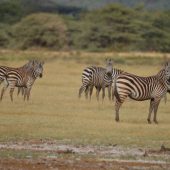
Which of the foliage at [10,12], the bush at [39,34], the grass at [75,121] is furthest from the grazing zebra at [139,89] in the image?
the foliage at [10,12]

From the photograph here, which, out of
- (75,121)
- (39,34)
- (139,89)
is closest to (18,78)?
(139,89)

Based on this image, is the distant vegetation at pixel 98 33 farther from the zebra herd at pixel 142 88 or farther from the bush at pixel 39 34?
the zebra herd at pixel 142 88

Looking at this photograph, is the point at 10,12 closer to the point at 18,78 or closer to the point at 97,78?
the point at 97,78

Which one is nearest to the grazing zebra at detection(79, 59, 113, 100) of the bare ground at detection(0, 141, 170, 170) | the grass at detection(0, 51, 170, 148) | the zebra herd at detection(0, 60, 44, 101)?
the grass at detection(0, 51, 170, 148)

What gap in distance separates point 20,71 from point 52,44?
47.8m

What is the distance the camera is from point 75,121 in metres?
18.7

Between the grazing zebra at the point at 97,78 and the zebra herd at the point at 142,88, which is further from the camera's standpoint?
the grazing zebra at the point at 97,78

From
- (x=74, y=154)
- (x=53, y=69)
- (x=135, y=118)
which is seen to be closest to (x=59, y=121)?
(x=135, y=118)

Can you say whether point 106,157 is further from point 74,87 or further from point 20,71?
point 74,87

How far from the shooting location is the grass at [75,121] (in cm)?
1565

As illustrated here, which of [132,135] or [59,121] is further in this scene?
[59,121]

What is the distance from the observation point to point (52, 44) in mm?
73000

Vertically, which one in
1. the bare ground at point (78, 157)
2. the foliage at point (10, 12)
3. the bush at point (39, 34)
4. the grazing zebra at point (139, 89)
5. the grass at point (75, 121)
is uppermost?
the foliage at point (10, 12)

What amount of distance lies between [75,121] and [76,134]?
2442mm
